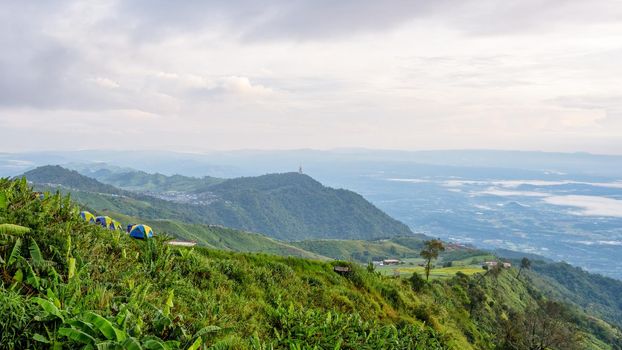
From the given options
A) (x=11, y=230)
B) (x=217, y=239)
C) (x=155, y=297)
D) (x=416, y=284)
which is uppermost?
(x=11, y=230)

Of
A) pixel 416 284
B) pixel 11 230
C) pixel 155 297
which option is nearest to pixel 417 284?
pixel 416 284

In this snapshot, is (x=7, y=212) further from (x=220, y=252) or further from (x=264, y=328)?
(x=220, y=252)

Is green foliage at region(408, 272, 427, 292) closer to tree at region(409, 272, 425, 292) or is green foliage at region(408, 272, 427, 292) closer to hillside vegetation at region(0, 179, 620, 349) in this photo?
tree at region(409, 272, 425, 292)

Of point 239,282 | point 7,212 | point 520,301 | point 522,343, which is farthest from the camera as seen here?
point 520,301

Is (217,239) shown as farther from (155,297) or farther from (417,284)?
(155,297)

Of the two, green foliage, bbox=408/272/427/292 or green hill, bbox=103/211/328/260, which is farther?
green hill, bbox=103/211/328/260

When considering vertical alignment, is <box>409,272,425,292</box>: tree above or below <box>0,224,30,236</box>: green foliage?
below

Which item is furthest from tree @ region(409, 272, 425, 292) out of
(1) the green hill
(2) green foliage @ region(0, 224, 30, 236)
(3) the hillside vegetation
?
(1) the green hill

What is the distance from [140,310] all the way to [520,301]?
325 feet

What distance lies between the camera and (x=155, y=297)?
34.1 feet

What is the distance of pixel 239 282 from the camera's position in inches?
657

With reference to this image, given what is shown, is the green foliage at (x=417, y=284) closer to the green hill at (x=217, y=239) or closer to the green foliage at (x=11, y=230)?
the green foliage at (x=11, y=230)

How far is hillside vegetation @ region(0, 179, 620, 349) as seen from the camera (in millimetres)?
7066

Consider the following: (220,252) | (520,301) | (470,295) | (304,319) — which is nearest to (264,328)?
(304,319)
